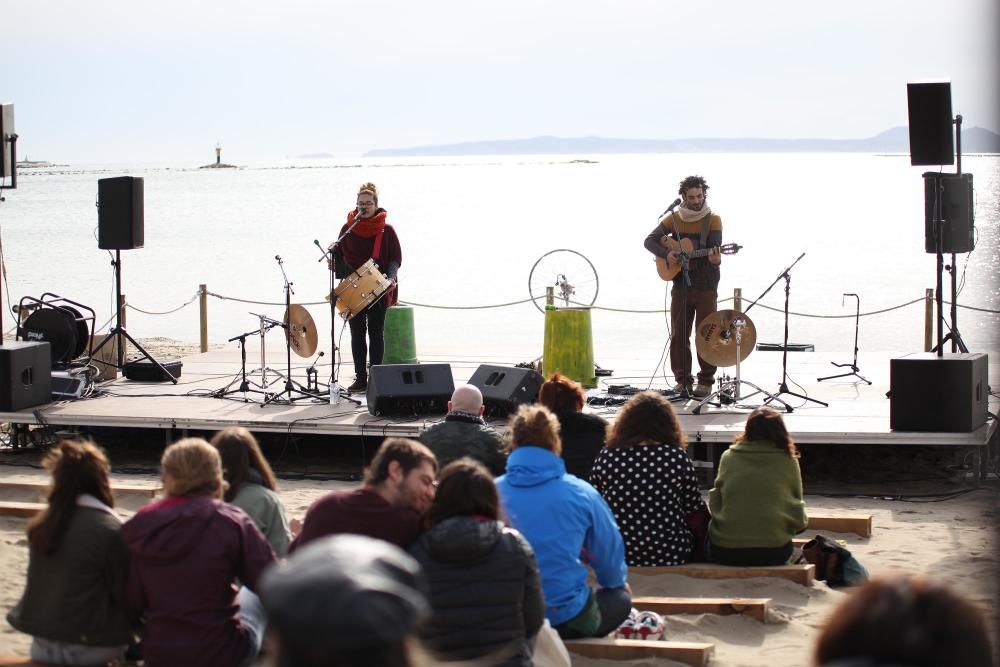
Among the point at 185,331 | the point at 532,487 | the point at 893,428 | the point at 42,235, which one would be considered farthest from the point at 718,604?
the point at 42,235

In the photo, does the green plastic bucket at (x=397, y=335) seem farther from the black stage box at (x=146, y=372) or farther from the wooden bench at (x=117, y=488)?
the wooden bench at (x=117, y=488)

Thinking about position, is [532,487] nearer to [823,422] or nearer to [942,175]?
[823,422]

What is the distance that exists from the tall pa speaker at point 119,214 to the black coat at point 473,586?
725 centimetres

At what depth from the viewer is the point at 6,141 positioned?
9547mm

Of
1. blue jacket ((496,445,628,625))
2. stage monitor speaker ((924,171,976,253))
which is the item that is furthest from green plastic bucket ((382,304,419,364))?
blue jacket ((496,445,628,625))

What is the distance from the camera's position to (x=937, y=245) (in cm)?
825

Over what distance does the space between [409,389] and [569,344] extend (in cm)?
152

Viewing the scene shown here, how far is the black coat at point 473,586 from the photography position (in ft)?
11.9

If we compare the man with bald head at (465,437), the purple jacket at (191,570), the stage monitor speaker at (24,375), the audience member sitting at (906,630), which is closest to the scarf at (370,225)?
the stage monitor speaker at (24,375)

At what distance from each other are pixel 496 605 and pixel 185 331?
18.4 meters

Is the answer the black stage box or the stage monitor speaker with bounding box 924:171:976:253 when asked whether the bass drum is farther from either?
the stage monitor speaker with bounding box 924:171:976:253

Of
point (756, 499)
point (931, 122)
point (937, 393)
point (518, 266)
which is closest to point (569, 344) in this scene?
point (937, 393)

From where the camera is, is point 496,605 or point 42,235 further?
point 42,235

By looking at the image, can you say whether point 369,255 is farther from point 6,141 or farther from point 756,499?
point 756,499
